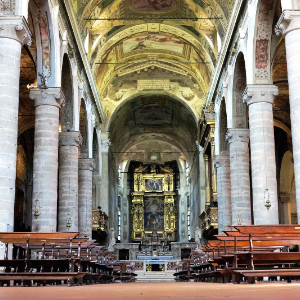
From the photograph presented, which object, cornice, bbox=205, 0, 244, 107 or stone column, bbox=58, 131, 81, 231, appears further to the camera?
stone column, bbox=58, 131, 81, 231

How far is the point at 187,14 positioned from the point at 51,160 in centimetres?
1512

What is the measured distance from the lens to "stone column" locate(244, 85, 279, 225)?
1705 centimetres

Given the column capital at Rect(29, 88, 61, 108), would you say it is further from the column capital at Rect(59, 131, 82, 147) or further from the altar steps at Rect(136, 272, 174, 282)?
the altar steps at Rect(136, 272, 174, 282)

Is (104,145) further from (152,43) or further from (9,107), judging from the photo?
(9,107)

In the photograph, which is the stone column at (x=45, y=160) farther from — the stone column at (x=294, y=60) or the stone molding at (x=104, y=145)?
the stone molding at (x=104, y=145)

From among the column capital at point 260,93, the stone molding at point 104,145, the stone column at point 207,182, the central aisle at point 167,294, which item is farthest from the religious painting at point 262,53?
the stone molding at point 104,145

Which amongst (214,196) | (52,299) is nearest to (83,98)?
(214,196)

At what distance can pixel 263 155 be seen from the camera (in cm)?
1755

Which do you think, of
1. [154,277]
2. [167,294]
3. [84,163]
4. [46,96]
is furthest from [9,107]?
[154,277]

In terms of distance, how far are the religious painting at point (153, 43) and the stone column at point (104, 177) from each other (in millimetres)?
6273

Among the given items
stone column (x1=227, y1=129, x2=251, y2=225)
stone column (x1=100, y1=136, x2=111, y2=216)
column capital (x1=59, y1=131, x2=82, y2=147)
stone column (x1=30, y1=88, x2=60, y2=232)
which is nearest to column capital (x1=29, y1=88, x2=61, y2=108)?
stone column (x1=30, y1=88, x2=60, y2=232)

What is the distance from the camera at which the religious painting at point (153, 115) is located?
41.9 m

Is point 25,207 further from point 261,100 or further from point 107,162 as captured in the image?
point 261,100

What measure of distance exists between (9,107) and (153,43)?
2204 cm
